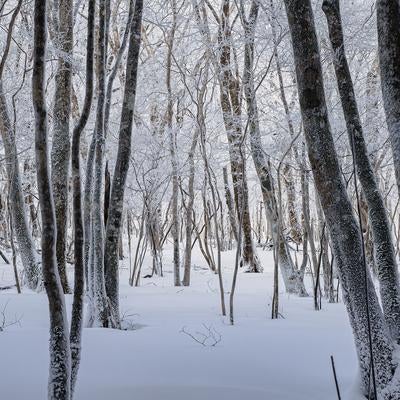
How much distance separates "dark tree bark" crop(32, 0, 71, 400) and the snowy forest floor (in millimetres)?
451

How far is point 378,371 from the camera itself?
6.81 feet

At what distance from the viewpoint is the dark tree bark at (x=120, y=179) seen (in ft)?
11.6

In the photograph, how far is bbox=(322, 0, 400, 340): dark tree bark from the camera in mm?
2258

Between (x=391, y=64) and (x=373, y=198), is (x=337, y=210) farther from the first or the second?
(x=391, y=64)

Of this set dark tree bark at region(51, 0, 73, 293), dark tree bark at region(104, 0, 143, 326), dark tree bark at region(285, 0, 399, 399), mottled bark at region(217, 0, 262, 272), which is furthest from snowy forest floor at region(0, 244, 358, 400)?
mottled bark at region(217, 0, 262, 272)

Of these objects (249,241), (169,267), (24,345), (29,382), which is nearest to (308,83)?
(29,382)

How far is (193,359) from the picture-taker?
2.56 metres

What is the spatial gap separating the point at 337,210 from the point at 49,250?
4.46 feet

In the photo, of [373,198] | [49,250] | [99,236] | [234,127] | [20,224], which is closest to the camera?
[49,250]

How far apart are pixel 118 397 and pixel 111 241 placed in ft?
5.39

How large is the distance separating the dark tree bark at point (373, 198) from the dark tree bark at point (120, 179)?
5.82 ft

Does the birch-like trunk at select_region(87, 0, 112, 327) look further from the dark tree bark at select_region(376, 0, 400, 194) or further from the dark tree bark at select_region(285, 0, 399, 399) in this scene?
the dark tree bark at select_region(376, 0, 400, 194)

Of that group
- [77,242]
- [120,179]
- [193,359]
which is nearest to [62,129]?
[120,179]

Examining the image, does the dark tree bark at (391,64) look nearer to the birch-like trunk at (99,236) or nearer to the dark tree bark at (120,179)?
the birch-like trunk at (99,236)
